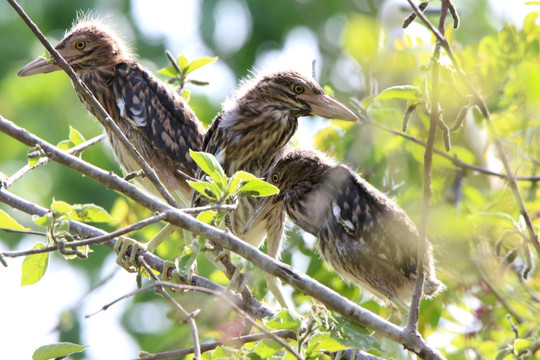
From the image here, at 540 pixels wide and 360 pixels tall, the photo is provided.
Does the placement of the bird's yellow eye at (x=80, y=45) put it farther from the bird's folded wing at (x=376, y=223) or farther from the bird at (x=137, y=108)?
the bird's folded wing at (x=376, y=223)

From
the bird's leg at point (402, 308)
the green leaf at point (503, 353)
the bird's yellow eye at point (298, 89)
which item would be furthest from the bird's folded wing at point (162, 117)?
the green leaf at point (503, 353)

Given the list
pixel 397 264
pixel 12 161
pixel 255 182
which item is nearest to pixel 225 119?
pixel 397 264

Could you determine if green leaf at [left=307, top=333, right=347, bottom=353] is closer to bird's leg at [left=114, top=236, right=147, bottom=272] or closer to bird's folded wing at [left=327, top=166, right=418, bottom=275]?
bird's folded wing at [left=327, top=166, right=418, bottom=275]

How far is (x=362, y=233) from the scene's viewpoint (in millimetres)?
2859

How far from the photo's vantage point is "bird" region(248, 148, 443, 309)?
2.82 metres

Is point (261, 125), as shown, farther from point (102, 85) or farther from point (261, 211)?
point (102, 85)

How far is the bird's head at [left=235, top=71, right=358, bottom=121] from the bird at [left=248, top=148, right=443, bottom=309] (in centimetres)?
31

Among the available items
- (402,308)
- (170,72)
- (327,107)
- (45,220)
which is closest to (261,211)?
(327,107)

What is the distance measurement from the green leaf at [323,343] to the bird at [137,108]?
171cm

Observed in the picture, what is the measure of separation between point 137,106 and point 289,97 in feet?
2.79

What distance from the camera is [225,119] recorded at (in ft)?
11.4

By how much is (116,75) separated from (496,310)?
231 cm

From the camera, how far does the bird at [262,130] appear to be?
340cm

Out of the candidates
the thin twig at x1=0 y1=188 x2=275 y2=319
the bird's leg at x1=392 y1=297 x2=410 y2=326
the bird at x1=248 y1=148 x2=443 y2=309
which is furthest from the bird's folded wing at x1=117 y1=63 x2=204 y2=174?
the bird's leg at x1=392 y1=297 x2=410 y2=326
